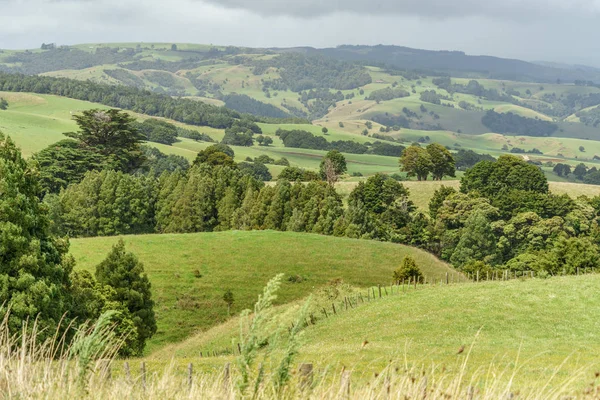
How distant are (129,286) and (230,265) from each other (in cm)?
2932

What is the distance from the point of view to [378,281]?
259 feet

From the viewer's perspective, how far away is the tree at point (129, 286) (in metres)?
48.6

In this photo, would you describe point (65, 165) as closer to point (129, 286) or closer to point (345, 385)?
point (129, 286)

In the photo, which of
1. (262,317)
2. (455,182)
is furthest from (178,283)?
(455,182)

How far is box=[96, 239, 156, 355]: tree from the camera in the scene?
48.6 metres

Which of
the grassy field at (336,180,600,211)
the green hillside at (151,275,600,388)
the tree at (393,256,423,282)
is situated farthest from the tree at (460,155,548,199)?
the green hillside at (151,275,600,388)

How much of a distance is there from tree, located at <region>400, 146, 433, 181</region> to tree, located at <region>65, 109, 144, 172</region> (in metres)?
69.4

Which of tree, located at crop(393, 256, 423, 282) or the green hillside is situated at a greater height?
the green hillside

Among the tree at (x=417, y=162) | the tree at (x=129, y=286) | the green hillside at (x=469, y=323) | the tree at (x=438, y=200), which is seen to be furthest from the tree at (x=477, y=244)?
→ the tree at (x=129, y=286)

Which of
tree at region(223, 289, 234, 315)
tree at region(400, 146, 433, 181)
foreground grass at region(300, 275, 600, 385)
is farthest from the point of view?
tree at region(400, 146, 433, 181)

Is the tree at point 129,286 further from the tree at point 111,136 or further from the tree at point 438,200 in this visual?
the tree at point 438,200

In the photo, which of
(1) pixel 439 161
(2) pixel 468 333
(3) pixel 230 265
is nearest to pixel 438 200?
(1) pixel 439 161

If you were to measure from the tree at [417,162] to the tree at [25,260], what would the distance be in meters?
136

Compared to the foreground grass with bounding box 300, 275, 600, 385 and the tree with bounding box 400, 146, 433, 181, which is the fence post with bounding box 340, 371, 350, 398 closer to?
the foreground grass with bounding box 300, 275, 600, 385
